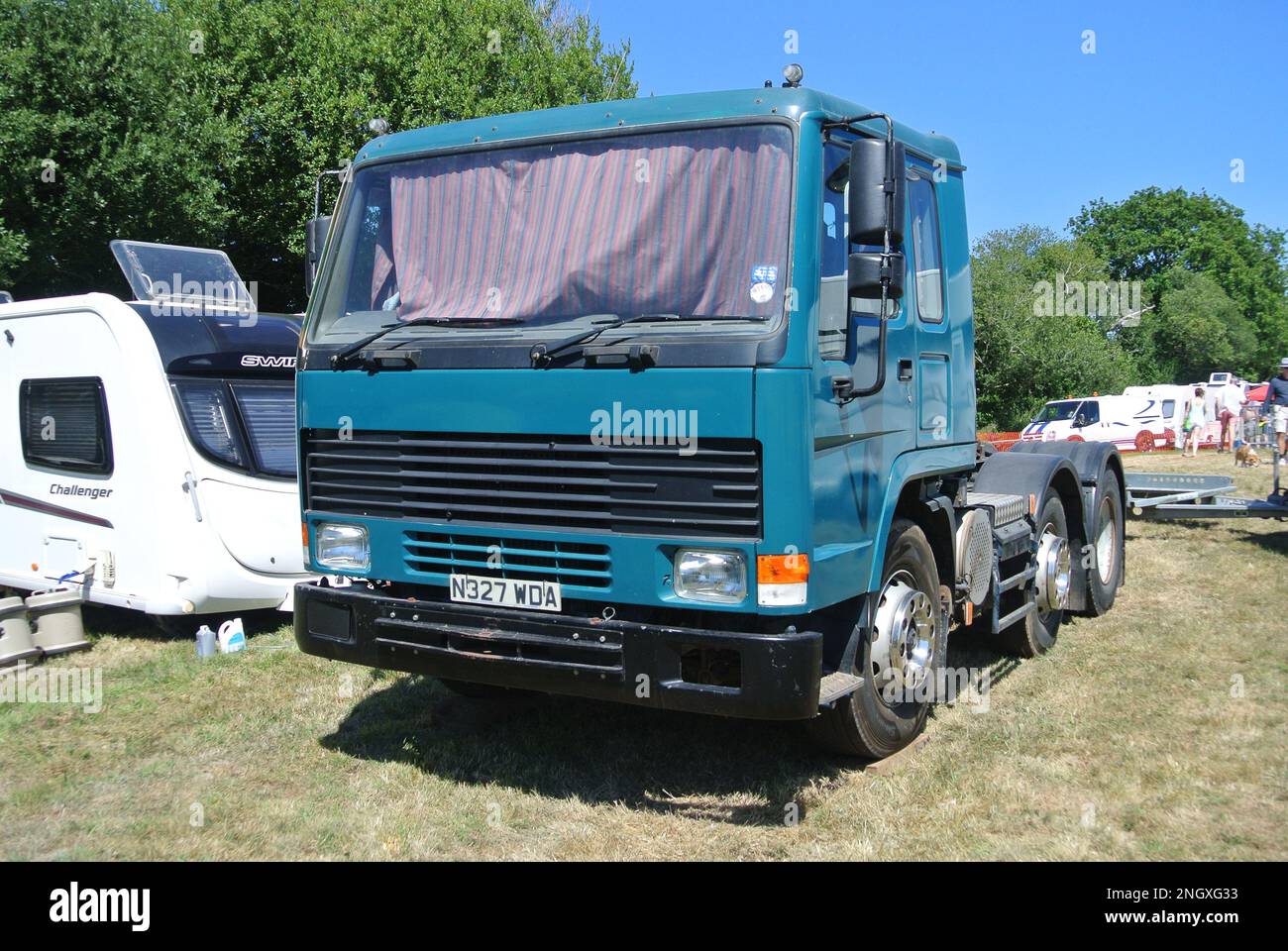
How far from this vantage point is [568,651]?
447 cm

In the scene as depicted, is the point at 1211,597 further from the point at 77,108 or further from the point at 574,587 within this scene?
the point at 77,108

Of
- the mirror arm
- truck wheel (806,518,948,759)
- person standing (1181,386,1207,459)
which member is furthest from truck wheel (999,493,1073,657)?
person standing (1181,386,1207,459)

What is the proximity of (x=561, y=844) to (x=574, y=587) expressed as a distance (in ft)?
3.41

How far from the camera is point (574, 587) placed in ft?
14.8

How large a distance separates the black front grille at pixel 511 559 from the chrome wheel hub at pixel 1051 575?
413 centimetres

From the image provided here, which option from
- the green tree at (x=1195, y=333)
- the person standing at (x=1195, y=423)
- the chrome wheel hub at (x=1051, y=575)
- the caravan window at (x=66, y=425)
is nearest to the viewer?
the chrome wheel hub at (x=1051, y=575)

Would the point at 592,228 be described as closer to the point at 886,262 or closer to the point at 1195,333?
the point at 886,262

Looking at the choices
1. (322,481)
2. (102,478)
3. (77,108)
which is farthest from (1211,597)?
(77,108)

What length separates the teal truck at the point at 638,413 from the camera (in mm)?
4203

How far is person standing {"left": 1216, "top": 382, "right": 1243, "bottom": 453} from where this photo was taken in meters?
28.1

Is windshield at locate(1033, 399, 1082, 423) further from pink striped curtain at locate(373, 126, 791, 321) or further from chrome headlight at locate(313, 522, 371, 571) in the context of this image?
chrome headlight at locate(313, 522, 371, 571)

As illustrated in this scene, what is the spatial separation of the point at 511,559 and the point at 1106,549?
239 inches

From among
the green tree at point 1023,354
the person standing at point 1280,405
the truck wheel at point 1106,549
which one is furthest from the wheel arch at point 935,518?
the green tree at point 1023,354

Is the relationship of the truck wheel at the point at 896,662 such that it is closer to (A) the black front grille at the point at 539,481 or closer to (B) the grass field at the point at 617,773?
(B) the grass field at the point at 617,773
